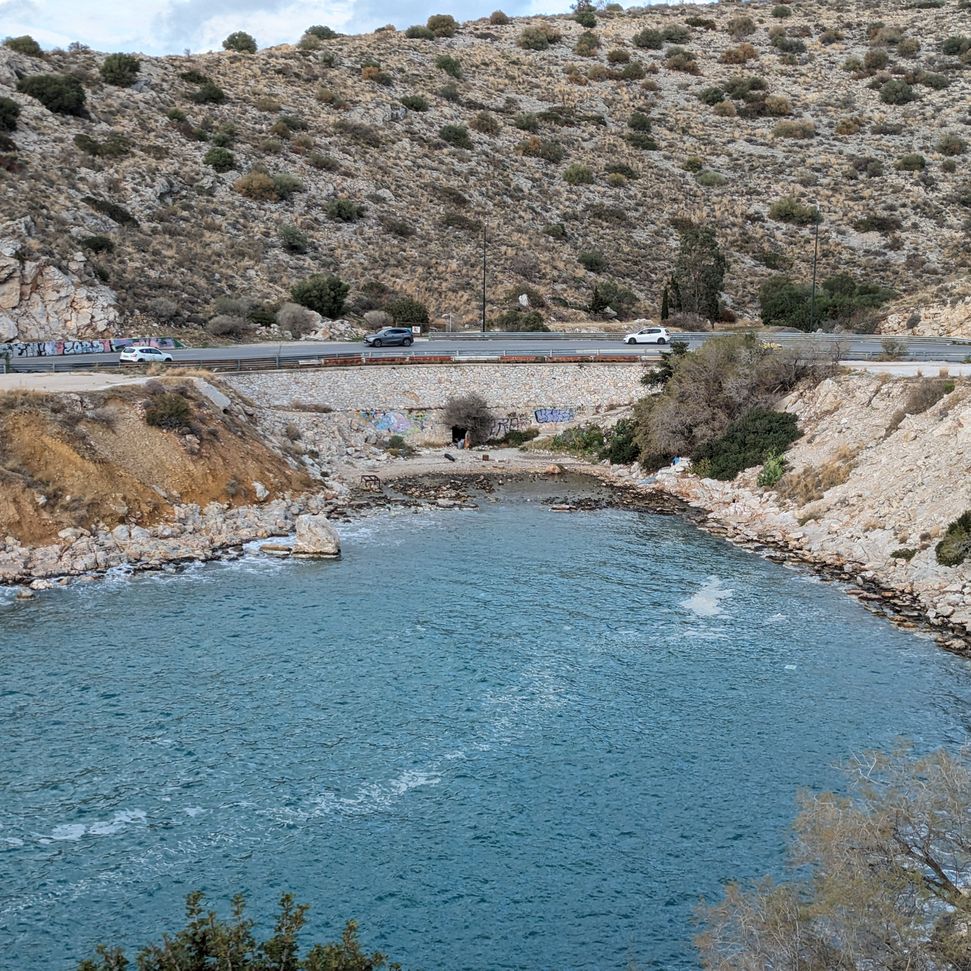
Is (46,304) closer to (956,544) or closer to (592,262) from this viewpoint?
(592,262)

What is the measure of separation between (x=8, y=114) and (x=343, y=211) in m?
28.7

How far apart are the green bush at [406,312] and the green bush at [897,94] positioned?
3076 inches

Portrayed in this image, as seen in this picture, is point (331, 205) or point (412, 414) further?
point (331, 205)

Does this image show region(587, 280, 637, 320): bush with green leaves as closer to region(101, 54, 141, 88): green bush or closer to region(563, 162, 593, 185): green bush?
region(563, 162, 593, 185): green bush

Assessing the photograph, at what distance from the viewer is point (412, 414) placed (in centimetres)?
6769

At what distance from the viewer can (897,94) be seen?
13212 centimetres

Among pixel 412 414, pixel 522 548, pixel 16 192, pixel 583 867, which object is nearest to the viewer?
pixel 583 867

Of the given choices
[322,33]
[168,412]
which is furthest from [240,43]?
[168,412]

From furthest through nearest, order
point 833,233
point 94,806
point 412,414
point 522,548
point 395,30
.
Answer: point 395,30
point 833,233
point 412,414
point 522,548
point 94,806

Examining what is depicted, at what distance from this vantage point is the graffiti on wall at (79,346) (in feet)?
216

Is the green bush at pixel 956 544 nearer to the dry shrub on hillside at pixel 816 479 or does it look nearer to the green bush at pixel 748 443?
the dry shrub on hillside at pixel 816 479

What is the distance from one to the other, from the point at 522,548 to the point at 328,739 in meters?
18.3

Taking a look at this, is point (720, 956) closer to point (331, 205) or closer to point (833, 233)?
point (331, 205)

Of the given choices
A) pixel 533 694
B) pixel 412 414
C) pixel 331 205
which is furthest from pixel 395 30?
pixel 533 694
